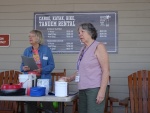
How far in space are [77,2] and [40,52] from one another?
1.32 meters

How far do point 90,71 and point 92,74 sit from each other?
4 centimetres

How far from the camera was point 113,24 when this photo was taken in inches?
192

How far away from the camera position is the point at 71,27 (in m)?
4.98

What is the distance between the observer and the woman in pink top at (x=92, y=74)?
3.09 metres

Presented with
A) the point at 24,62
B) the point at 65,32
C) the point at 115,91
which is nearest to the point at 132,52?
the point at 115,91

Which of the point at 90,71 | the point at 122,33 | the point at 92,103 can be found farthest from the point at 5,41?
the point at 92,103

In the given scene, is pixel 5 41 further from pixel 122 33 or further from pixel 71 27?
pixel 122 33

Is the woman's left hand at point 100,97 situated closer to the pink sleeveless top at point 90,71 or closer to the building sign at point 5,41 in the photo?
the pink sleeveless top at point 90,71

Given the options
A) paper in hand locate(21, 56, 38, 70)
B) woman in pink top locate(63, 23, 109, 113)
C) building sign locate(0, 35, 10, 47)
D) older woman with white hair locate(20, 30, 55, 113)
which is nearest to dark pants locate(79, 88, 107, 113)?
woman in pink top locate(63, 23, 109, 113)

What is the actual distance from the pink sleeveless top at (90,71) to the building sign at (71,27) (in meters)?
1.73

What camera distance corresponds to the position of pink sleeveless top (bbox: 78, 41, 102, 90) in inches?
123

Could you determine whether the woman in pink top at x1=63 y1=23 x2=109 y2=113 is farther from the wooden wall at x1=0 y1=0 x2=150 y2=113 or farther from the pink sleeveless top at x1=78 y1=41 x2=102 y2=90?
the wooden wall at x1=0 y1=0 x2=150 y2=113

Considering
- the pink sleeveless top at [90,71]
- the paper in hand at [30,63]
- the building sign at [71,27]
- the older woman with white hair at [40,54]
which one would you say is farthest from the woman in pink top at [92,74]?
the building sign at [71,27]

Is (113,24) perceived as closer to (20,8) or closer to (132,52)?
(132,52)
